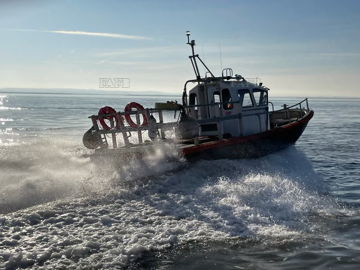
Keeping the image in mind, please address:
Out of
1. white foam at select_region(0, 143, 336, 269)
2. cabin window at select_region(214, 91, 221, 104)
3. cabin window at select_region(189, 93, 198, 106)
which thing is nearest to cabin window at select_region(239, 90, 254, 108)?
cabin window at select_region(214, 91, 221, 104)

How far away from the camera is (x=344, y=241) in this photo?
19.3 ft

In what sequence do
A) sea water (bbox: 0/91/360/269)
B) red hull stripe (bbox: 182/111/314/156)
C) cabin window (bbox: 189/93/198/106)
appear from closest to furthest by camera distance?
sea water (bbox: 0/91/360/269)
red hull stripe (bbox: 182/111/314/156)
cabin window (bbox: 189/93/198/106)

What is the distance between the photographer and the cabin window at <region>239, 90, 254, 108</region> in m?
12.3

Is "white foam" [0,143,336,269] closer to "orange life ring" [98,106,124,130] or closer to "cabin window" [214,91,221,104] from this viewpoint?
"orange life ring" [98,106,124,130]

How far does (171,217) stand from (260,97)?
7803mm

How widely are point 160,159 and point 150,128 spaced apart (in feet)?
2.92

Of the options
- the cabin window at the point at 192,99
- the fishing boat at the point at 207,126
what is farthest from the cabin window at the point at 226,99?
the cabin window at the point at 192,99

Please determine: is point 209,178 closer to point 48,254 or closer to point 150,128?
point 150,128

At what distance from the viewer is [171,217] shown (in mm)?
6492

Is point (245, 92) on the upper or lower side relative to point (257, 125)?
upper

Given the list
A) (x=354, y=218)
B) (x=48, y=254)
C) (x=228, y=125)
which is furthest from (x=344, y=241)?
(x=228, y=125)

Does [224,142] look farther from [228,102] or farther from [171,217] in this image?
[171,217]

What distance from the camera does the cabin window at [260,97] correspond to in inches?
511

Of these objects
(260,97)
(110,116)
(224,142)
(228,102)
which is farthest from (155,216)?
(260,97)
